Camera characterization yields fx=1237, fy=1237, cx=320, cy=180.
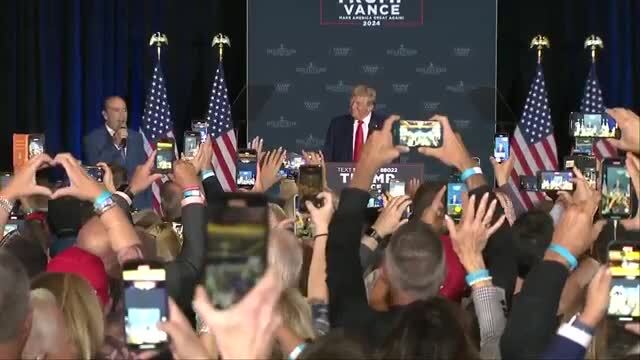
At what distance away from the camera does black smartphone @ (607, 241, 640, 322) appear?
2.80 metres

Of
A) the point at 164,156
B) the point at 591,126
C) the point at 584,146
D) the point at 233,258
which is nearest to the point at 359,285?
the point at 233,258

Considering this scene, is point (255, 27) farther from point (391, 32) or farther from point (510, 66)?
point (510, 66)

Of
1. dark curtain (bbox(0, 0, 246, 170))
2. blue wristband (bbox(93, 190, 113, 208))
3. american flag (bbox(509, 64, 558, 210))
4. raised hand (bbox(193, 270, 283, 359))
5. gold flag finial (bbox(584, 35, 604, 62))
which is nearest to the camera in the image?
raised hand (bbox(193, 270, 283, 359))

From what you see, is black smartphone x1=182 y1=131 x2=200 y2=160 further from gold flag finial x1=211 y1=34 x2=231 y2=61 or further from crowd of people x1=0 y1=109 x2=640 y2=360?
gold flag finial x1=211 y1=34 x2=231 y2=61

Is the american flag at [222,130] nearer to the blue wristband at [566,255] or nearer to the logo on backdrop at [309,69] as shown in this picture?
the logo on backdrop at [309,69]

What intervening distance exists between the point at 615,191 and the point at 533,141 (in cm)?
803

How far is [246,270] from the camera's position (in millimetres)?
1963

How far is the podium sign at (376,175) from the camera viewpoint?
7387 millimetres

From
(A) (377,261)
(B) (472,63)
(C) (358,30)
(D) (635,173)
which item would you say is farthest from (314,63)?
(D) (635,173)

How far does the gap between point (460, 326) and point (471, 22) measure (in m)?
9.79

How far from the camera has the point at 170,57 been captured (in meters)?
13.2

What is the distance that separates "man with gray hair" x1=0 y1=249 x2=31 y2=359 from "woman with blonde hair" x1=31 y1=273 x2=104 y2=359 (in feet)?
0.60

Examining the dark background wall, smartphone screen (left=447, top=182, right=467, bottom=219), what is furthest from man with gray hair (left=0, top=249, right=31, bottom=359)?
the dark background wall

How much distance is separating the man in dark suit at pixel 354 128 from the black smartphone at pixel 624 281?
21.8 ft
